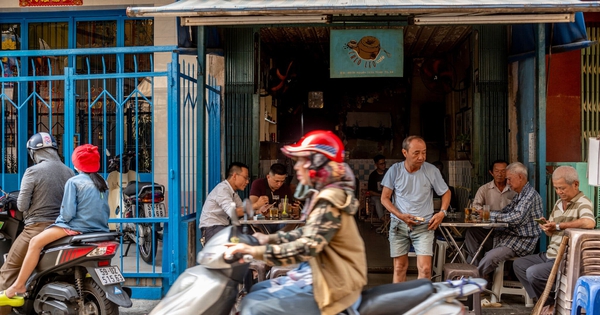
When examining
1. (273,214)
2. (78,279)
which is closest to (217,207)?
(273,214)

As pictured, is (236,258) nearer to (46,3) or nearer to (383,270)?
(383,270)

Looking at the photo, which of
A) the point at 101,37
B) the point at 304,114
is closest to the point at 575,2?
the point at 101,37

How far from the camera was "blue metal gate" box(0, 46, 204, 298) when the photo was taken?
6.36 meters

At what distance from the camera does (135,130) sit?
310 inches

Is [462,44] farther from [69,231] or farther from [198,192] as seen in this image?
[69,231]

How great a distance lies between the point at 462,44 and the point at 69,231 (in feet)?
23.3

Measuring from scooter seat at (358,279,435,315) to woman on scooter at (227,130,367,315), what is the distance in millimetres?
83

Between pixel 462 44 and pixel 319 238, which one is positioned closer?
pixel 319 238

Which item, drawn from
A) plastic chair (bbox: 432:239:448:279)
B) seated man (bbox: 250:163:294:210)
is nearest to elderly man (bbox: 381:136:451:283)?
plastic chair (bbox: 432:239:448:279)

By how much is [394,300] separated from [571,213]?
119 inches

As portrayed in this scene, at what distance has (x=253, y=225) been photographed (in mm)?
6805

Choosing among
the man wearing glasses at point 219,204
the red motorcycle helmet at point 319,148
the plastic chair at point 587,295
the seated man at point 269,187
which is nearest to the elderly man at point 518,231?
the plastic chair at point 587,295

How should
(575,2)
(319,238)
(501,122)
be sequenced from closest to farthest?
(319,238) → (575,2) → (501,122)

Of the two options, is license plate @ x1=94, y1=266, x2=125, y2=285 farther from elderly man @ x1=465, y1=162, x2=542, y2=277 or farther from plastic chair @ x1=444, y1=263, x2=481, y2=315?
elderly man @ x1=465, y1=162, x2=542, y2=277
